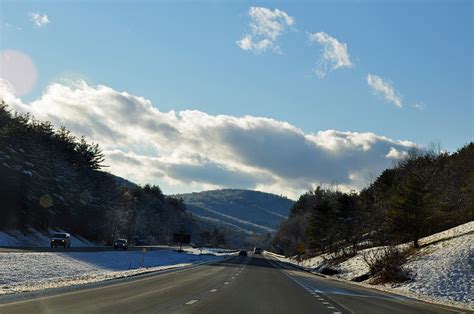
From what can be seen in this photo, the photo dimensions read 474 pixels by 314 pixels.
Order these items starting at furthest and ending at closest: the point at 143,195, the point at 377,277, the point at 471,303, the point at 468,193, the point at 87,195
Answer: the point at 143,195
the point at 87,195
the point at 468,193
the point at 377,277
the point at 471,303

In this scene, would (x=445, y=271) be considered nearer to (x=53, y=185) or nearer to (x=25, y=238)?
(x=25, y=238)

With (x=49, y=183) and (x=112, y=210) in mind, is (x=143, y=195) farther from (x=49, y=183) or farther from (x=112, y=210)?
(x=49, y=183)

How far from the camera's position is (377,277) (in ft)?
132

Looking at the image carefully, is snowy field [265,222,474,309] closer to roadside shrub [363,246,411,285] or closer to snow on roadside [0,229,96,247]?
roadside shrub [363,246,411,285]

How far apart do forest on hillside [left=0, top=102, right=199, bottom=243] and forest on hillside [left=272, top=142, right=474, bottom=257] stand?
39.7 metres

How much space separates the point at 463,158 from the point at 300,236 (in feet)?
255

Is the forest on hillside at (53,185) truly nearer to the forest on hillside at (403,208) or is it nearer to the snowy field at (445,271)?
the forest on hillside at (403,208)

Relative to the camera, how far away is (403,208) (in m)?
48.5

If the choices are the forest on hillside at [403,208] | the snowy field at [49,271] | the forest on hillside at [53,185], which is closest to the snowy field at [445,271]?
the forest on hillside at [403,208]

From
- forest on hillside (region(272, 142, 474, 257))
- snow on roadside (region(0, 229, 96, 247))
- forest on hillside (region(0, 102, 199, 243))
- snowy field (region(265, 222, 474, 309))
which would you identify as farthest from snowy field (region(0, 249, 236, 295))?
forest on hillside (region(0, 102, 199, 243))

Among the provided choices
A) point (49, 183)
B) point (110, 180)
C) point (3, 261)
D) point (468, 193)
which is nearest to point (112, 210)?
point (110, 180)

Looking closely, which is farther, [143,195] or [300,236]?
[143,195]

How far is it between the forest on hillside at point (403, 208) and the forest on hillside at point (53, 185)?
39.7 m

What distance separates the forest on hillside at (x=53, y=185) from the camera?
244 feet
